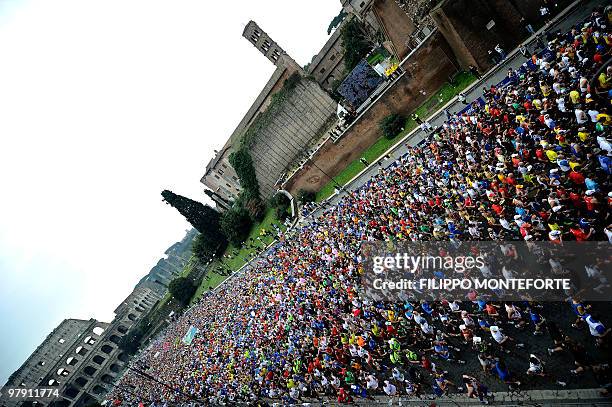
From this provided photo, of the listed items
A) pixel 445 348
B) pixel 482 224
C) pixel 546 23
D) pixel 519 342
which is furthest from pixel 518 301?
pixel 546 23

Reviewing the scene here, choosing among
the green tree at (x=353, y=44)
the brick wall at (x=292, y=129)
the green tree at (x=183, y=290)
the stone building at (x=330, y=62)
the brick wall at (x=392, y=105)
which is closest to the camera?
the brick wall at (x=392, y=105)

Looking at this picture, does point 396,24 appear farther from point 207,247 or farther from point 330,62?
point 207,247

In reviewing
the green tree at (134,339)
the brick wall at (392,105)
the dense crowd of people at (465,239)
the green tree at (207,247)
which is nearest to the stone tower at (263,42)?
the brick wall at (392,105)

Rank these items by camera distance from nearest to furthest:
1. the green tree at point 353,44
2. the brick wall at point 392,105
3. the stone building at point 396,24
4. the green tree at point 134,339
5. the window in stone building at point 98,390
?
the brick wall at point 392,105, the stone building at point 396,24, the green tree at point 353,44, the window in stone building at point 98,390, the green tree at point 134,339

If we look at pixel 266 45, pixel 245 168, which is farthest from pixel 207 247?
pixel 266 45

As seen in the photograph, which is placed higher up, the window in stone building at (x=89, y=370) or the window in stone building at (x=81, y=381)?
the window in stone building at (x=89, y=370)

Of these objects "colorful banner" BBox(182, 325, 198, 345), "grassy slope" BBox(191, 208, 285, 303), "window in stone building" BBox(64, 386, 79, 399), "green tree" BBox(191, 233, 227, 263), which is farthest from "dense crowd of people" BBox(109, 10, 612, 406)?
"window in stone building" BBox(64, 386, 79, 399)

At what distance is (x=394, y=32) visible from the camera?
2959 cm

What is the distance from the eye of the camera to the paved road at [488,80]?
57.1ft

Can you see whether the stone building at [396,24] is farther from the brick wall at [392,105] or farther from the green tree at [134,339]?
the green tree at [134,339]

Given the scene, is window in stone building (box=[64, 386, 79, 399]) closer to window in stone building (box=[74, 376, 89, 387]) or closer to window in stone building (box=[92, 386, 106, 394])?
window in stone building (box=[74, 376, 89, 387])

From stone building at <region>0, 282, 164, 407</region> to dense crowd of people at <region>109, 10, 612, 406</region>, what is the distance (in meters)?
47.9

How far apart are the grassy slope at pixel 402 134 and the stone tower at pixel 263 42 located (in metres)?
21.0

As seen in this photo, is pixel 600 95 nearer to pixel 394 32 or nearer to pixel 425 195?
pixel 425 195
